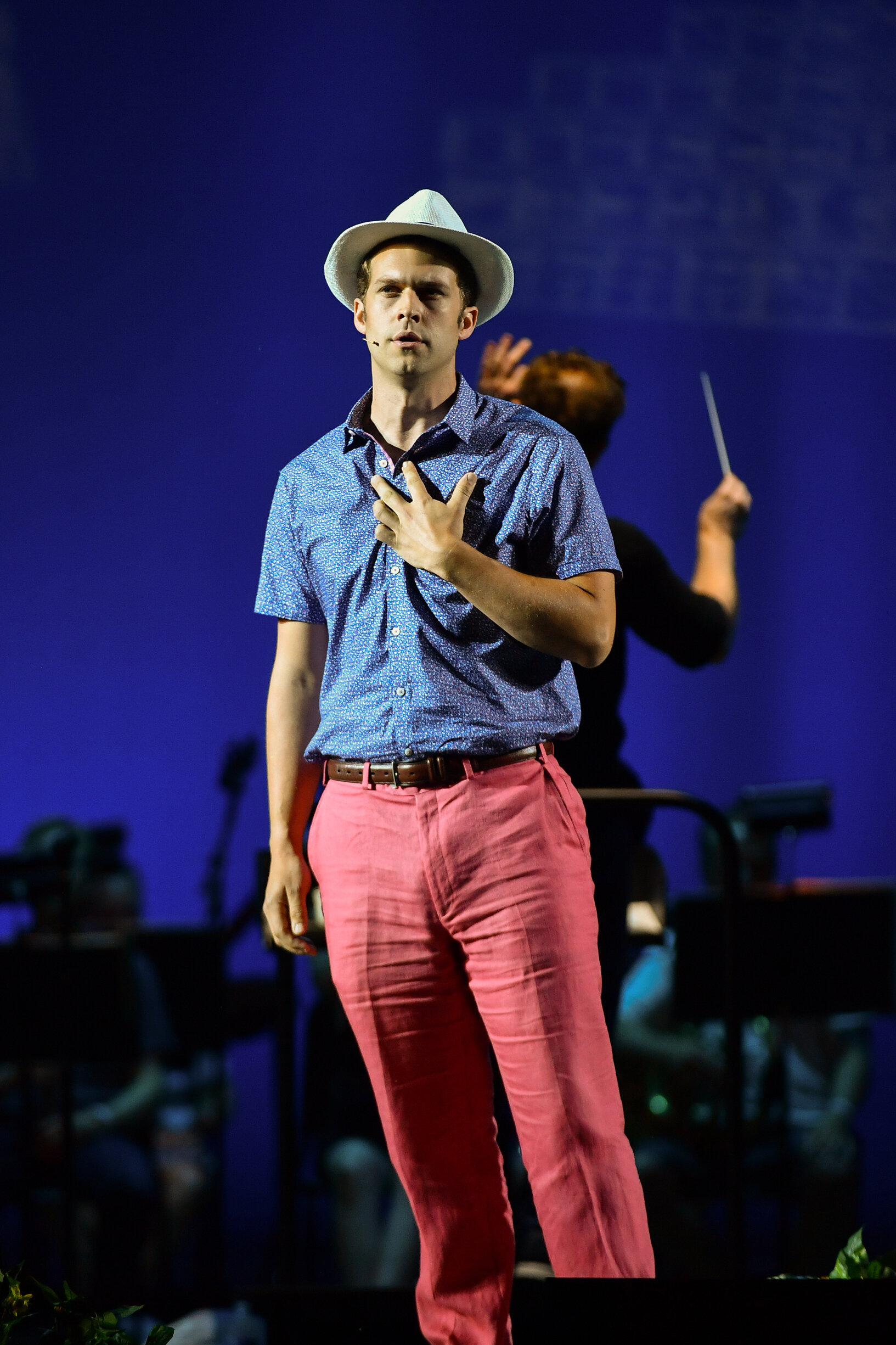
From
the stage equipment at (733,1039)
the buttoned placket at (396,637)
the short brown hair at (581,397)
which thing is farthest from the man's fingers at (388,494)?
the stage equipment at (733,1039)

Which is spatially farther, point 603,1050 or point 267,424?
point 267,424

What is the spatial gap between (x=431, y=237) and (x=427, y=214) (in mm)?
33

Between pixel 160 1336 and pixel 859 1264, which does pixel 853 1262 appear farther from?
pixel 160 1336

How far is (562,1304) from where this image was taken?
1.67 m

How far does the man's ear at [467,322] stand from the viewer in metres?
1.87

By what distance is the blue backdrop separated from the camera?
9.15 ft

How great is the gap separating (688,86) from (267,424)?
1.21 metres

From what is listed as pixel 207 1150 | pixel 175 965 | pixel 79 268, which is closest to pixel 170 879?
pixel 175 965

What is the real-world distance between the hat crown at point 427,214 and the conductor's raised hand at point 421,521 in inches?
16.4

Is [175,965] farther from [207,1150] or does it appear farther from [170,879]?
[207,1150]

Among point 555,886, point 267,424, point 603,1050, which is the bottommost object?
point 603,1050

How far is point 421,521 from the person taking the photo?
1.61 meters

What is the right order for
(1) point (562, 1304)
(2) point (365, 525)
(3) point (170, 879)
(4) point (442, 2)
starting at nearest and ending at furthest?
1. (1) point (562, 1304)
2. (2) point (365, 525)
3. (4) point (442, 2)
4. (3) point (170, 879)

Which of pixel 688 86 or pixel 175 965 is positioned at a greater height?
pixel 688 86
